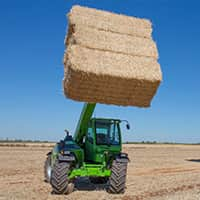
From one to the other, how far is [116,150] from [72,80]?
2895mm

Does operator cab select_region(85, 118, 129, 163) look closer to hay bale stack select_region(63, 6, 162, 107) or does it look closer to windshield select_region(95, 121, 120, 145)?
windshield select_region(95, 121, 120, 145)

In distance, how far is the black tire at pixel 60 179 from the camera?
11.8 metres

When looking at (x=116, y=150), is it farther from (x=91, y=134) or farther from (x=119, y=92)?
(x=119, y=92)

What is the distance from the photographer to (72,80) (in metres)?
11.2

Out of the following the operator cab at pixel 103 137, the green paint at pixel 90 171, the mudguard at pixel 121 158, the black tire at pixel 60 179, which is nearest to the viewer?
the black tire at pixel 60 179

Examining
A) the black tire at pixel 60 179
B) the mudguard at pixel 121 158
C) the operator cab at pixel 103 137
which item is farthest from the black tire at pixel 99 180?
the black tire at pixel 60 179

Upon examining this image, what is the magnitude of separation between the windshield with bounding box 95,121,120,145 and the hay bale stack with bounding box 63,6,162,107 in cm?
138

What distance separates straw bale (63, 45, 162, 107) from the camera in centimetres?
1119

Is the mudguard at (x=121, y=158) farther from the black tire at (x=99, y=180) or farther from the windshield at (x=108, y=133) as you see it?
the black tire at (x=99, y=180)

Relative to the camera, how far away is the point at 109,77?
1126 cm

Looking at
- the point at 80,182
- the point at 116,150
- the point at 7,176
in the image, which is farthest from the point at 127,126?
the point at 7,176

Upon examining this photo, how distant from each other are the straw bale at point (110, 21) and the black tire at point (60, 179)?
13.7ft

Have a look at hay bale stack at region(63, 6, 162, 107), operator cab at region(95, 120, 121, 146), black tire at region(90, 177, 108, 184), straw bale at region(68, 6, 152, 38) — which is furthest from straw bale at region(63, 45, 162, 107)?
black tire at region(90, 177, 108, 184)

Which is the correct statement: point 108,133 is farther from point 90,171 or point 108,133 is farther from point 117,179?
point 117,179
